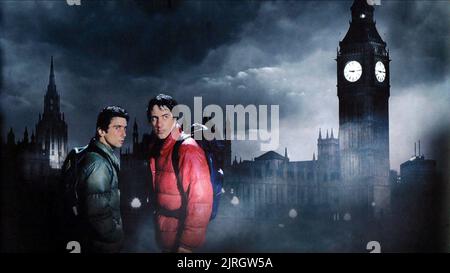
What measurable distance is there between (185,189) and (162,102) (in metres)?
1.61

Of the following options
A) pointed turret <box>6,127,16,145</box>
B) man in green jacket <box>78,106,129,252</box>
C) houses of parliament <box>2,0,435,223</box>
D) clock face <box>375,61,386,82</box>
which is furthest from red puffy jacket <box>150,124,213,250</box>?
clock face <box>375,61,386,82</box>

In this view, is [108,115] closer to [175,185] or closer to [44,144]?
[44,144]

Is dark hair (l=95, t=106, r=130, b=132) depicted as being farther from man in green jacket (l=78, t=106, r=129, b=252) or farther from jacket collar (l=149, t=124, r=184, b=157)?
jacket collar (l=149, t=124, r=184, b=157)

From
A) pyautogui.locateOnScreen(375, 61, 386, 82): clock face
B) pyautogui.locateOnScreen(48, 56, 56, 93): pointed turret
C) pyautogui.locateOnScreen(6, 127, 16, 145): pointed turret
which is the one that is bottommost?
pyautogui.locateOnScreen(6, 127, 16, 145): pointed turret

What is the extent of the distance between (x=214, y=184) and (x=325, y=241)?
2.69m

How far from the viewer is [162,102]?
12.9 m

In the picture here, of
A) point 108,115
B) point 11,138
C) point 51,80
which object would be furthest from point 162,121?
point 11,138

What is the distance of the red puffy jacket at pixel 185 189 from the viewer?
12.5 metres

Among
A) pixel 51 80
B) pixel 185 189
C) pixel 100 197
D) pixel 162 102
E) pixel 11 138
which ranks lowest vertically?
pixel 100 197

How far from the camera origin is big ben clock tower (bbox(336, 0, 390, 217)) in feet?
49.5
